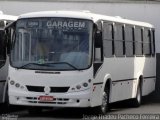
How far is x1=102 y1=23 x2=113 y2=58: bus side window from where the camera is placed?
63.8ft

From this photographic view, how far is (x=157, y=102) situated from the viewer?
90.4ft

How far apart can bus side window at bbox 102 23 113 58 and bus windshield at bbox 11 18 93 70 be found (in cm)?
128

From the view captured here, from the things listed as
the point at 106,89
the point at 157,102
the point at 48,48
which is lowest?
the point at 157,102

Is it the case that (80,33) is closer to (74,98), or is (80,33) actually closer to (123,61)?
(74,98)

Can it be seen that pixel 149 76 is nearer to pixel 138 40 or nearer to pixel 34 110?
pixel 138 40

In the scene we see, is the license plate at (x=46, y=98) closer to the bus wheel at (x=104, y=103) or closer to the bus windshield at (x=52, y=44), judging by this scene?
the bus windshield at (x=52, y=44)

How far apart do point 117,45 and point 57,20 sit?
298 centimetres

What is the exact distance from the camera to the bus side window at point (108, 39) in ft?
63.8

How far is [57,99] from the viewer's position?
58.2ft

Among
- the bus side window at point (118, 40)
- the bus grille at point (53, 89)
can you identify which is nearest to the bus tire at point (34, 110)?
the bus grille at point (53, 89)

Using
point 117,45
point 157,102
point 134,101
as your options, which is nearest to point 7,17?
point 117,45

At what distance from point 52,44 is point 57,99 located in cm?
154

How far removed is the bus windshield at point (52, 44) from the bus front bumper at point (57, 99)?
71 centimetres

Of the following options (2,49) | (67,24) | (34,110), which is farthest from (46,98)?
(2,49)
